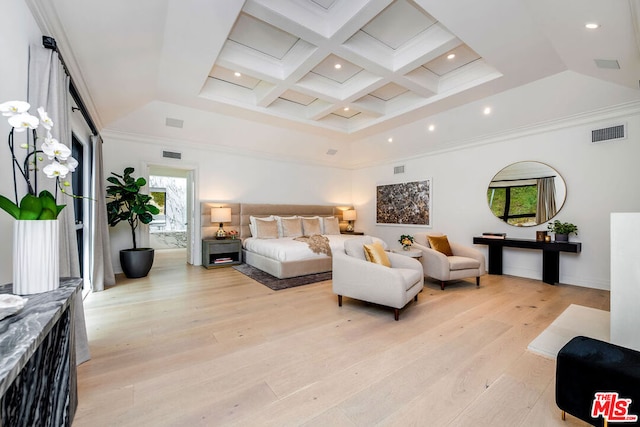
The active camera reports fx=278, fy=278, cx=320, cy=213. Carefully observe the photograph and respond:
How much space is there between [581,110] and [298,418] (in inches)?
213

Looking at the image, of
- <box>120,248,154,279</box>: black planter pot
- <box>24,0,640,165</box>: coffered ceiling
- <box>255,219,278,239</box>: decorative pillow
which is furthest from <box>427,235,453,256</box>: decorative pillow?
<box>120,248,154,279</box>: black planter pot

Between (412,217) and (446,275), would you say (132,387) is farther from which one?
(412,217)

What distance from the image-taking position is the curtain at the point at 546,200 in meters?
4.53

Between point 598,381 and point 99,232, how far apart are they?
5.36 metres

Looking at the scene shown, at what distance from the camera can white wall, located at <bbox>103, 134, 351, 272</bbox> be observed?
5082mm

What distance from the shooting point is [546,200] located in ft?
15.1

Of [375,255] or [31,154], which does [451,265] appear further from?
[31,154]

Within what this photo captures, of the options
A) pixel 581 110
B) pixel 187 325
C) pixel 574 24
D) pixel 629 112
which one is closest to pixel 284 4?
pixel 574 24

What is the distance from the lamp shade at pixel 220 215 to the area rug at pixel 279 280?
110 cm

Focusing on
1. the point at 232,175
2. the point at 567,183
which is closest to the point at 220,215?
the point at 232,175

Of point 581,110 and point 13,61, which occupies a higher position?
point 581,110

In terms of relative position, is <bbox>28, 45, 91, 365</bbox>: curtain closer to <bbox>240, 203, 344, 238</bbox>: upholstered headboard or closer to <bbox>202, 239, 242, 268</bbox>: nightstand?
<bbox>202, 239, 242, 268</bbox>: nightstand

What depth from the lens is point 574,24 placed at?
256cm

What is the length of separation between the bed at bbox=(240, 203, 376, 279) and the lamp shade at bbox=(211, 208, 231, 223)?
1.90 feet
